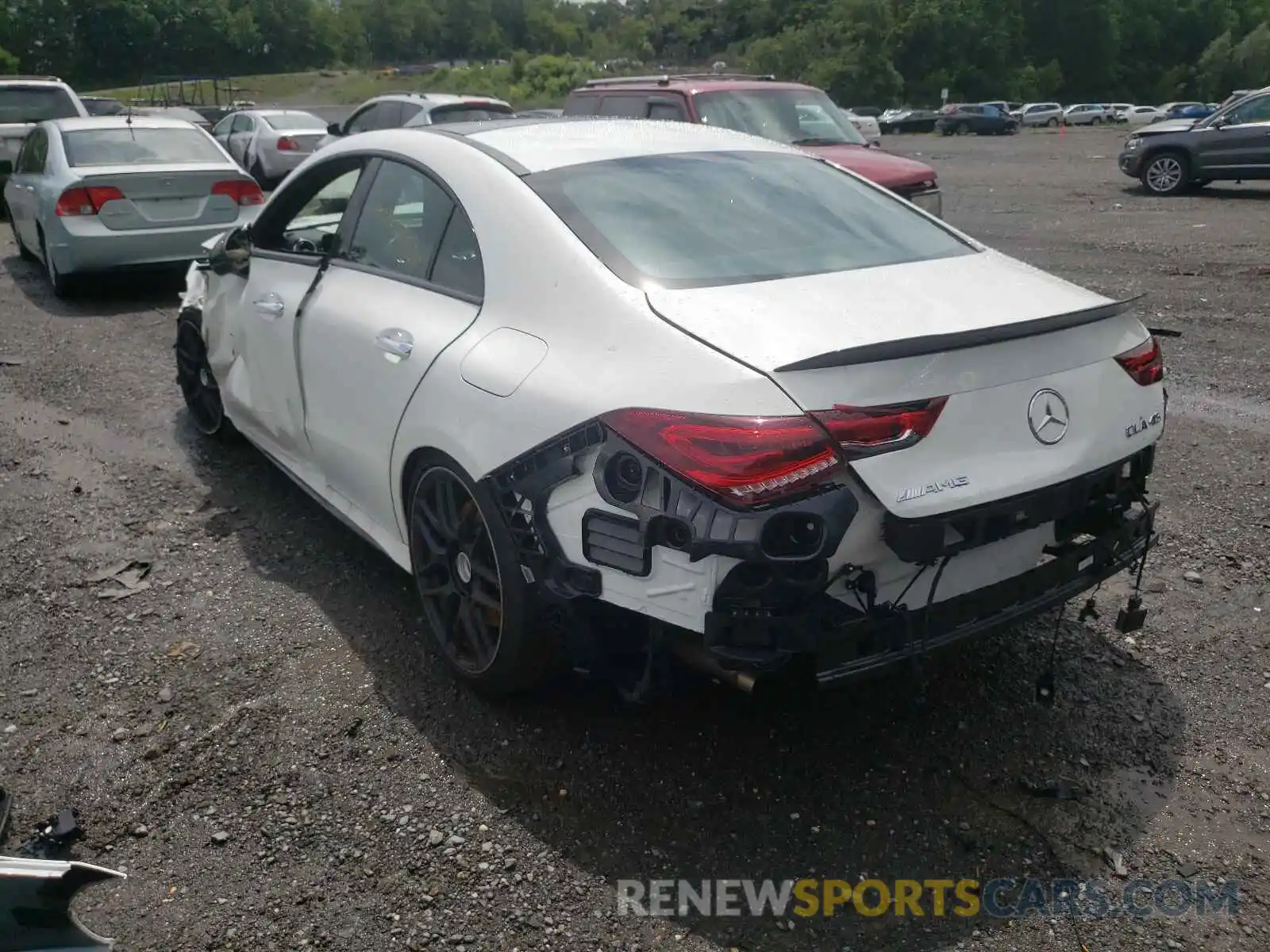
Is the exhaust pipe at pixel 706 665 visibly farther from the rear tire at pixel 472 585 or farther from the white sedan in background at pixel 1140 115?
the white sedan in background at pixel 1140 115

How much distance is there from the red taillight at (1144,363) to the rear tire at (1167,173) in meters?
15.4

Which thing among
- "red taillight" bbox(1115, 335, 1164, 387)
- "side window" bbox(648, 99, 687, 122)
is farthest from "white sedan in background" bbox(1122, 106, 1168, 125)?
"red taillight" bbox(1115, 335, 1164, 387)

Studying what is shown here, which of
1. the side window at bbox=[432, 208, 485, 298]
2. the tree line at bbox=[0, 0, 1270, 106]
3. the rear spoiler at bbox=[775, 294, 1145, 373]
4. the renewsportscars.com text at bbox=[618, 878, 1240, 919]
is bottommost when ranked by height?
the renewsportscars.com text at bbox=[618, 878, 1240, 919]

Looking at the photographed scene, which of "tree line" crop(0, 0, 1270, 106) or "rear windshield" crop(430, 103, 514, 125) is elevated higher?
"tree line" crop(0, 0, 1270, 106)

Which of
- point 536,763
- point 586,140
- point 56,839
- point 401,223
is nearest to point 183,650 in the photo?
point 56,839

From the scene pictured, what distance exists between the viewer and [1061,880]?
2.63 meters

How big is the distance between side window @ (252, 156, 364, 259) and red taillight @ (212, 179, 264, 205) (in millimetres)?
5081

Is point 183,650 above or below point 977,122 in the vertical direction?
below

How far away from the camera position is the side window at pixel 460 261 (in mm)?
3318

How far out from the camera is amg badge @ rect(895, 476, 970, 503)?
8.14 ft

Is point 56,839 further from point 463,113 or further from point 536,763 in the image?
point 463,113

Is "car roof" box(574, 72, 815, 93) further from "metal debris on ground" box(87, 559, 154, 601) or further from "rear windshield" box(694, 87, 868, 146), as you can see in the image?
"metal debris on ground" box(87, 559, 154, 601)

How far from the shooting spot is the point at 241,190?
9492mm

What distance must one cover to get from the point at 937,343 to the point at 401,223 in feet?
6.69
